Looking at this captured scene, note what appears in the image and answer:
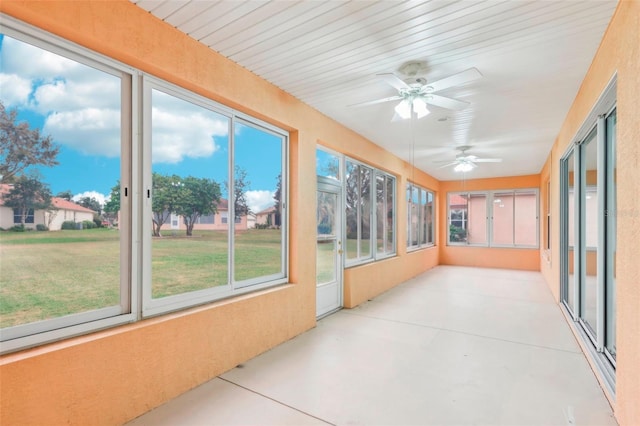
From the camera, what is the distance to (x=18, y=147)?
5.79ft

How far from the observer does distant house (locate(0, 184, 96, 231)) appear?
175cm

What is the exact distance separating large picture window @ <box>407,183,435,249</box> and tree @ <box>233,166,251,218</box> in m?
4.91

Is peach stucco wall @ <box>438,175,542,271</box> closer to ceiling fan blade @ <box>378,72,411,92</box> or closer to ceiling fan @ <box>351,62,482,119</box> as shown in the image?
ceiling fan @ <box>351,62,482,119</box>

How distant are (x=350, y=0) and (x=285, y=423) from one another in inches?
106

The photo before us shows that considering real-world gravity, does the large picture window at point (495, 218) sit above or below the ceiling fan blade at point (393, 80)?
below

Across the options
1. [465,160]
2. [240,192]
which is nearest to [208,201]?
[240,192]

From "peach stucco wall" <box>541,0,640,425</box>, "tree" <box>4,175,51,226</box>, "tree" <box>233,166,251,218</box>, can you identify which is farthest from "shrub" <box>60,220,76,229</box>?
"peach stucco wall" <box>541,0,640,425</box>

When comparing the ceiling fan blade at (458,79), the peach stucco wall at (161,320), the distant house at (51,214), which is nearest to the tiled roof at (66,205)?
the distant house at (51,214)

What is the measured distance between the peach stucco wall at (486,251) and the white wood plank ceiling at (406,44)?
514 centimetres

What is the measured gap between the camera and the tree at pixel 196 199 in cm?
266

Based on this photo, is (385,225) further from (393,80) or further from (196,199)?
(196,199)

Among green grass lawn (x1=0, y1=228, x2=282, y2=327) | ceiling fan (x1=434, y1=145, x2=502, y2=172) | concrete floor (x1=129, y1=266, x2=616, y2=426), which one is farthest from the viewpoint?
ceiling fan (x1=434, y1=145, x2=502, y2=172)

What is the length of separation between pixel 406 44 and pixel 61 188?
2.56 metres

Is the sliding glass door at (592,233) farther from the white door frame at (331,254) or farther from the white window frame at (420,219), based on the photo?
the white window frame at (420,219)
